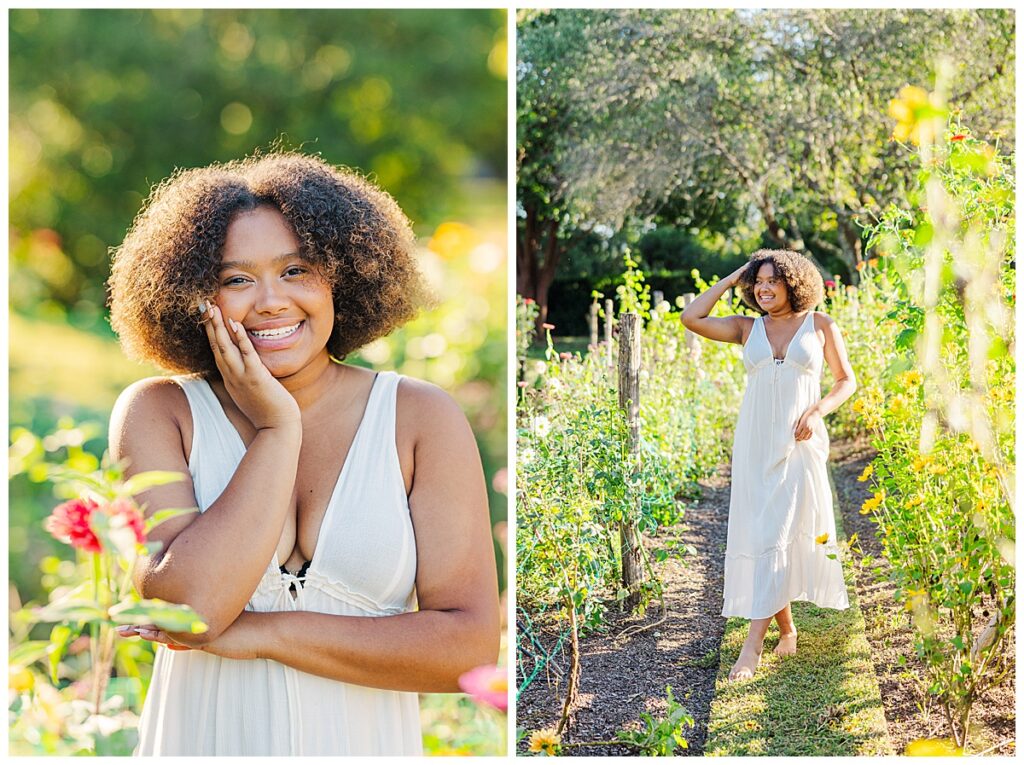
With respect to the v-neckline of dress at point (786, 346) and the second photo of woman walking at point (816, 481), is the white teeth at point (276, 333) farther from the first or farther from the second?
the v-neckline of dress at point (786, 346)

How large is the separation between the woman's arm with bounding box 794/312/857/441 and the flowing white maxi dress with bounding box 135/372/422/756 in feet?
4.18

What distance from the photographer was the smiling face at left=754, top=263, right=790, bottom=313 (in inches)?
101

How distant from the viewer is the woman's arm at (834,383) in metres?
2.60

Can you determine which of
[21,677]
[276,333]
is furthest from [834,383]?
[21,677]

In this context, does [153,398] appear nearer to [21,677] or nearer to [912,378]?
[21,677]

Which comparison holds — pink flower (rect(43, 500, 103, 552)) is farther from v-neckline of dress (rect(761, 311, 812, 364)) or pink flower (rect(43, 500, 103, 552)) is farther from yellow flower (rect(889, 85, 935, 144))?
yellow flower (rect(889, 85, 935, 144))

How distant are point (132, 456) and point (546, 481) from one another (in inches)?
49.8

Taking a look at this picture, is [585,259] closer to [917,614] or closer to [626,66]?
[626,66]

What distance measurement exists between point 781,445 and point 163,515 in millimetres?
1694

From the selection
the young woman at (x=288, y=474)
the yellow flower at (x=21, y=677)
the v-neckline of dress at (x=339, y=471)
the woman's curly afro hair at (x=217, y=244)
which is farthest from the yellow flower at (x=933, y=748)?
the yellow flower at (x=21, y=677)

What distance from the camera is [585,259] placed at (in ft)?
14.7

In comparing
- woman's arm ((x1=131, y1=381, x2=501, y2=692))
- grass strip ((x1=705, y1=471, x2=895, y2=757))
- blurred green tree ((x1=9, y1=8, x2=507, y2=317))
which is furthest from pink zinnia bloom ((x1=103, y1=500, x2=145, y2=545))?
blurred green tree ((x1=9, y1=8, x2=507, y2=317))

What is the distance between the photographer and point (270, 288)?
1.80m

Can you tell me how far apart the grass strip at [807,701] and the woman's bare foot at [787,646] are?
0.05 feet
